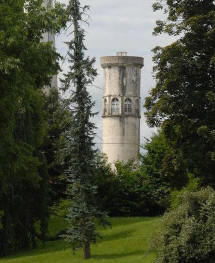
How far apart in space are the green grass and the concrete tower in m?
35.8

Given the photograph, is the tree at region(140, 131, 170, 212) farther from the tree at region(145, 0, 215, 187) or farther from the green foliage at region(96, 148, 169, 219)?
the tree at region(145, 0, 215, 187)

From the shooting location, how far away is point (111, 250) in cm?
2975

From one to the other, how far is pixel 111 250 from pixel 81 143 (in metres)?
4.57

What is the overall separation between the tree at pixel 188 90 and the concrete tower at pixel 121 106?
40.1 metres

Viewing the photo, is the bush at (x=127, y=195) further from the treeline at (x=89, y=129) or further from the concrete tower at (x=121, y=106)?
the concrete tower at (x=121, y=106)

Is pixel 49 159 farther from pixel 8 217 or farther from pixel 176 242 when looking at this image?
pixel 176 242

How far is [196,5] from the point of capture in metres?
31.9

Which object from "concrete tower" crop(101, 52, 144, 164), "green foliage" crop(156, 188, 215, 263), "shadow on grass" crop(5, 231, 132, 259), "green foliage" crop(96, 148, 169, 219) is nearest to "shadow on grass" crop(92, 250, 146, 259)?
"shadow on grass" crop(5, 231, 132, 259)

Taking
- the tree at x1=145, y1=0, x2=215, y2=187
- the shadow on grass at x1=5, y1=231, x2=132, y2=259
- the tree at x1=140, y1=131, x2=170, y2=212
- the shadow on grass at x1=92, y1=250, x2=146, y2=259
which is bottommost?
the shadow on grass at x1=5, y1=231, x2=132, y2=259

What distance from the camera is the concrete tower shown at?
7212 cm

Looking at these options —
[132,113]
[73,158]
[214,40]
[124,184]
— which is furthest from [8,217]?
[132,113]

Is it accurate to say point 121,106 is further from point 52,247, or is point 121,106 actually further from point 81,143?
point 81,143

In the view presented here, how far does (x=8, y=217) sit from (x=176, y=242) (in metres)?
13.2

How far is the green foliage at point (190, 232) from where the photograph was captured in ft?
67.3
